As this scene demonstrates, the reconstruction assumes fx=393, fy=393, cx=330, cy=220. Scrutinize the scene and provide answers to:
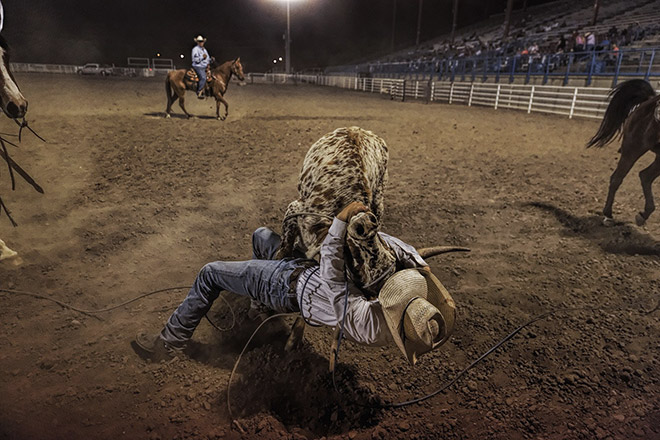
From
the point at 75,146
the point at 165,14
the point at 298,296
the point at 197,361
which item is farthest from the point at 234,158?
the point at 165,14

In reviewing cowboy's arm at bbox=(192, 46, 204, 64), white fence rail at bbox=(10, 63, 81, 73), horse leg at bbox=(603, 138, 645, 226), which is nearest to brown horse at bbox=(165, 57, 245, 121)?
cowboy's arm at bbox=(192, 46, 204, 64)

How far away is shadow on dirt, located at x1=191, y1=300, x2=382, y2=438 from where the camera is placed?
2.33 metres

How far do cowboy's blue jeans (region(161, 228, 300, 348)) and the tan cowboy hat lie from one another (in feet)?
2.25

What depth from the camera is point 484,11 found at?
166 feet

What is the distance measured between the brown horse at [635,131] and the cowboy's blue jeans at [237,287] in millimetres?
4654

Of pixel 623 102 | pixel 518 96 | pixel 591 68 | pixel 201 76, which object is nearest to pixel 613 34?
pixel 591 68

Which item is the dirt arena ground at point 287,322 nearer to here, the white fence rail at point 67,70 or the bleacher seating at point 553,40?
the bleacher seating at point 553,40

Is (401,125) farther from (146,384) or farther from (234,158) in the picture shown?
(146,384)

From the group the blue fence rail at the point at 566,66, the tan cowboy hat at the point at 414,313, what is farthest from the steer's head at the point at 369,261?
the blue fence rail at the point at 566,66

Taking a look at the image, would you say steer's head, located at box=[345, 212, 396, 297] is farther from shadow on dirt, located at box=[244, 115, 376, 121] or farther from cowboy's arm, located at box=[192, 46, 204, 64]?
cowboy's arm, located at box=[192, 46, 204, 64]

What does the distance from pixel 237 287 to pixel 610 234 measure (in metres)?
4.61

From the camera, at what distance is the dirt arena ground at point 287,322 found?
7.71 feet

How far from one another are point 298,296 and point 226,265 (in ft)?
1.90

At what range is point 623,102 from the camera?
5500 millimetres
